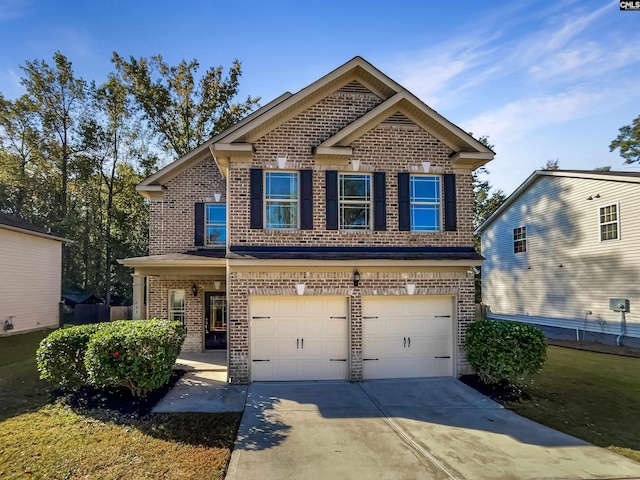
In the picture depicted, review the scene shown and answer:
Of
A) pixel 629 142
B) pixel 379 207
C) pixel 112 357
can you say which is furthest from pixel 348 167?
pixel 629 142

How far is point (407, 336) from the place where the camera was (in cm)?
988

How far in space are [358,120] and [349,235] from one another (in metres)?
2.94

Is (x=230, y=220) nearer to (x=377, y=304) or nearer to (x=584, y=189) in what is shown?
(x=377, y=304)

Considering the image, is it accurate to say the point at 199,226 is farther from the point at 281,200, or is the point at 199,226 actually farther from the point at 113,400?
the point at 113,400

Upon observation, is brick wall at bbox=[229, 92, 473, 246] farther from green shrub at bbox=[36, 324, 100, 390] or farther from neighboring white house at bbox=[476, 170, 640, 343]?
neighboring white house at bbox=[476, 170, 640, 343]

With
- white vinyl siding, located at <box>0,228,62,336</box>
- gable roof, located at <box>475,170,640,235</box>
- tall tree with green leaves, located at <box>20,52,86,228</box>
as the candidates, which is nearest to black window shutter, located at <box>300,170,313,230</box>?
gable roof, located at <box>475,170,640,235</box>

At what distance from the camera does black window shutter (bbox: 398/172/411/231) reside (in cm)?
997

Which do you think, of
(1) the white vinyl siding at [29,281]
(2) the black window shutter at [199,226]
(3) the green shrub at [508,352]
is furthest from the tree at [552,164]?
(1) the white vinyl siding at [29,281]

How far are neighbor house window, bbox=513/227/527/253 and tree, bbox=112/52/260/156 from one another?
18981 mm

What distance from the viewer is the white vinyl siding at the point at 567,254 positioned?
15094 millimetres

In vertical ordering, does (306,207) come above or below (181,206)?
below

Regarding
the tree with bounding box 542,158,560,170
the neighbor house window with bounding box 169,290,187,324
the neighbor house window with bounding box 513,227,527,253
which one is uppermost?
the tree with bounding box 542,158,560,170

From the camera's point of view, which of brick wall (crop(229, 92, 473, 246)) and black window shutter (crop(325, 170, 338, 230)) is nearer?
brick wall (crop(229, 92, 473, 246))

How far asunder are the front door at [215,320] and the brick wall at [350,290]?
4.41 meters
